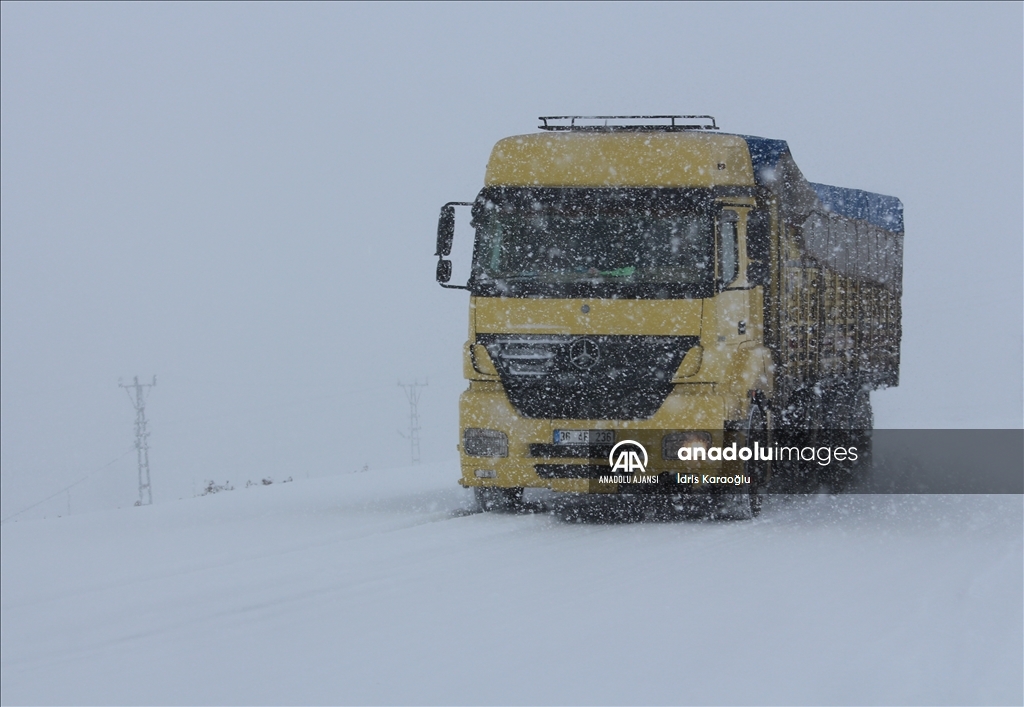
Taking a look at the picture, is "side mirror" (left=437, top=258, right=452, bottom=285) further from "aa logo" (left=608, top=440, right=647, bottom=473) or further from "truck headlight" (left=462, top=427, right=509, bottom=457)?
"aa logo" (left=608, top=440, right=647, bottom=473)

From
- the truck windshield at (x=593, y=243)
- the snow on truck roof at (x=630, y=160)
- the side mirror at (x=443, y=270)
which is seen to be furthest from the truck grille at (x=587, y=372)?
the snow on truck roof at (x=630, y=160)

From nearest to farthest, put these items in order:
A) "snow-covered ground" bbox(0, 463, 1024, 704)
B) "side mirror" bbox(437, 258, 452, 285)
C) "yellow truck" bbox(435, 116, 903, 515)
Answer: "snow-covered ground" bbox(0, 463, 1024, 704)
"yellow truck" bbox(435, 116, 903, 515)
"side mirror" bbox(437, 258, 452, 285)

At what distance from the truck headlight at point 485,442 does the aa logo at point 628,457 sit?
90 cm

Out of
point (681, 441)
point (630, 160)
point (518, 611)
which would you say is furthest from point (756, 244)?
point (518, 611)

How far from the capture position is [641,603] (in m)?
7.72

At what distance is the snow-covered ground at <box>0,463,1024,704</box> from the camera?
19.8 ft

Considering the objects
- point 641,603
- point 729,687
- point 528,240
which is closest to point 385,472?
point 528,240

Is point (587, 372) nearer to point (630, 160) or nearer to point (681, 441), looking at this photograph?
point (681, 441)

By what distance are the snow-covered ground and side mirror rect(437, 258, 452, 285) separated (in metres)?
2.06

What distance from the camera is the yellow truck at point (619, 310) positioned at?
37.6 ft

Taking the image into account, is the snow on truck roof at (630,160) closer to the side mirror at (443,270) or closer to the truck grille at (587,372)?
the side mirror at (443,270)

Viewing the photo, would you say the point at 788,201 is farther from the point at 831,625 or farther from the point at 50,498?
the point at 50,498

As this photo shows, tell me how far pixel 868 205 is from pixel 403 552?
29.8 feet

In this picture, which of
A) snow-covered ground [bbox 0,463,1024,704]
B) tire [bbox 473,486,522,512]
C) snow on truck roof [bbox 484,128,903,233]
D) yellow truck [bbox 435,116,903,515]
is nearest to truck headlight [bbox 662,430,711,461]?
yellow truck [bbox 435,116,903,515]
